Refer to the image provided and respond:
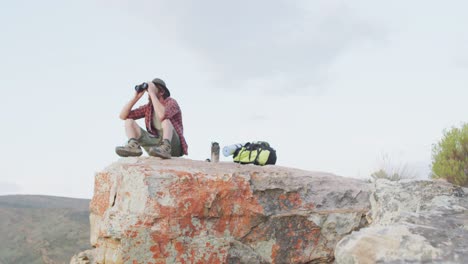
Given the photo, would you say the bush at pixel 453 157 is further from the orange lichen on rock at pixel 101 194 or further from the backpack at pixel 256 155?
the orange lichen on rock at pixel 101 194

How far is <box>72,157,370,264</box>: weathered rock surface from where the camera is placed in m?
3.98

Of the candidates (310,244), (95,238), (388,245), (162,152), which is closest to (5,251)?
(95,238)

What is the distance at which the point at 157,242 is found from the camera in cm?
396

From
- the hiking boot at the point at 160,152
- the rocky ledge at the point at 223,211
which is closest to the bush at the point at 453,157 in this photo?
the rocky ledge at the point at 223,211

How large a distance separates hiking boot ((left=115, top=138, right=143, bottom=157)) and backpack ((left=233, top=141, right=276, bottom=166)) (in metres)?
1.15

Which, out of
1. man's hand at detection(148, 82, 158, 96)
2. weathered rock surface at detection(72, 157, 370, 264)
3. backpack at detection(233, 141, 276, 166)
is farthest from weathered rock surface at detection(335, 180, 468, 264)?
man's hand at detection(148, 82, 158, 96)

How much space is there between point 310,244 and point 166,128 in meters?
2.10

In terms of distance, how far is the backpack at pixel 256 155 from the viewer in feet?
17.3

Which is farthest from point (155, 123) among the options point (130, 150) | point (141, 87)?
point (130, 150)

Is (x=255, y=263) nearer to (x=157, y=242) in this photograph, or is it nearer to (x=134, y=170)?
(x=157, y=242)

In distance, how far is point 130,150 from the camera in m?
5.09

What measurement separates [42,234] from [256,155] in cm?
915

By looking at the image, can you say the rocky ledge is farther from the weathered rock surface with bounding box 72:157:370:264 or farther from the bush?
the bush

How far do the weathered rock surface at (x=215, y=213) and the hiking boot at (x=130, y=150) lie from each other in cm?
20
